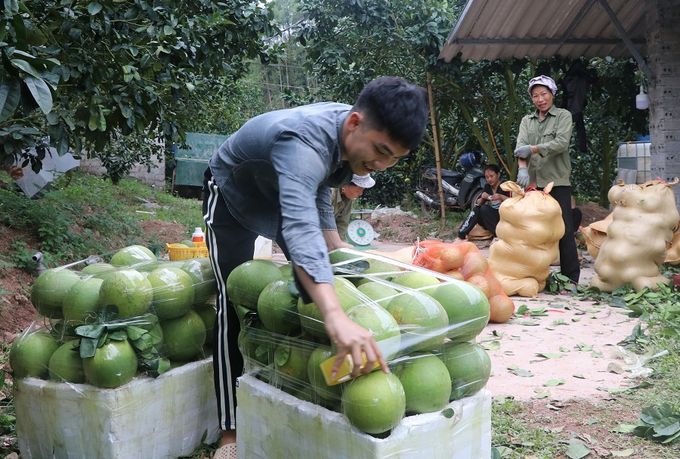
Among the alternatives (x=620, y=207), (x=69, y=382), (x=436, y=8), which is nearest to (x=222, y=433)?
(x=69, y=382)

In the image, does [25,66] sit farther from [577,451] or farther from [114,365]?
[577,451]

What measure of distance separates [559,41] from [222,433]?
6975mm

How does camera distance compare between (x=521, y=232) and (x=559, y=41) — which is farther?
(x=559, y=41)

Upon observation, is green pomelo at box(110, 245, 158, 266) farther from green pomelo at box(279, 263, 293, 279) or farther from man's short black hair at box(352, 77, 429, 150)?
man's short black hair at box(352, 77, 429, 150)

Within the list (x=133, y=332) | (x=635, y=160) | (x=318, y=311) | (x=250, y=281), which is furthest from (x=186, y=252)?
(x=635, y=160)

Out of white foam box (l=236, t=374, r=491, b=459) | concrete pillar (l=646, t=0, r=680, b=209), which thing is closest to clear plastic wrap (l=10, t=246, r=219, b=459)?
white foam box (l=236, t=374, r=491, b=459)

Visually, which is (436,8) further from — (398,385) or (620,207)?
(398,385)

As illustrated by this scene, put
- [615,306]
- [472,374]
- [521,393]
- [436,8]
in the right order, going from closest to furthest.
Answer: [472,374] → [521,393] → [615,306] → [436,8]

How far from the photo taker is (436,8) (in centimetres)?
957

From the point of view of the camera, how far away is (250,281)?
90.7 inches

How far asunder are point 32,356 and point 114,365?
402mm

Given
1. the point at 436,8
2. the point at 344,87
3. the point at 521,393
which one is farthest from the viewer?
the point at 344,87

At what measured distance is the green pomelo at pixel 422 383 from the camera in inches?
74.4

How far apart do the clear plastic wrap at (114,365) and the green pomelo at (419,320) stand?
1018 mm
